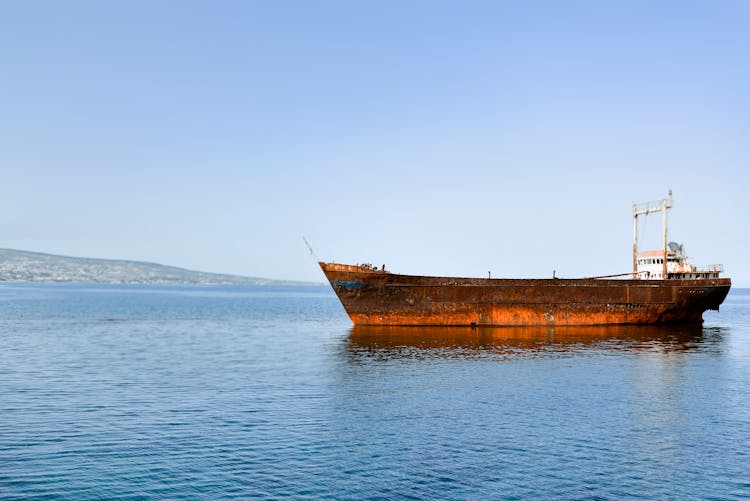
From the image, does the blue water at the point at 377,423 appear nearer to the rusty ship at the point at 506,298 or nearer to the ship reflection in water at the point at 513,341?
the ship reflection in water at the point at 513,341

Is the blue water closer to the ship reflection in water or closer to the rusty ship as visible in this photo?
the ship reflection in water

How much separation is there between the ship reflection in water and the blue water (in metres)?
0.55

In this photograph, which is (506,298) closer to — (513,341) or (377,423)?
(513,341)

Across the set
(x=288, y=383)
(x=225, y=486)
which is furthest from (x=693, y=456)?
(x=288, y=383)

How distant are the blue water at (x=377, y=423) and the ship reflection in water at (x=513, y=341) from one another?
1.80 feet

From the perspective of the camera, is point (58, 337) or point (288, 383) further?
point (58, 337)

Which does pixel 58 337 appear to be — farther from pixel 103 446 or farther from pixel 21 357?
pixel 103 446

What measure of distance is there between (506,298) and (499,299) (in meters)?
0.71

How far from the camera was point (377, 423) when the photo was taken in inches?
922

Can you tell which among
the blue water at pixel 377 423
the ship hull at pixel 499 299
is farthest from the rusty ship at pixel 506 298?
the blue water at pixel 377 423

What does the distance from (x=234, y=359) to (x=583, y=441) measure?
26790 millimetres

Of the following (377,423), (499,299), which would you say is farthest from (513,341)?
(377,423)

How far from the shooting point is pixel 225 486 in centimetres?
1652

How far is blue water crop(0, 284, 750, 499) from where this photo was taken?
17.0m
